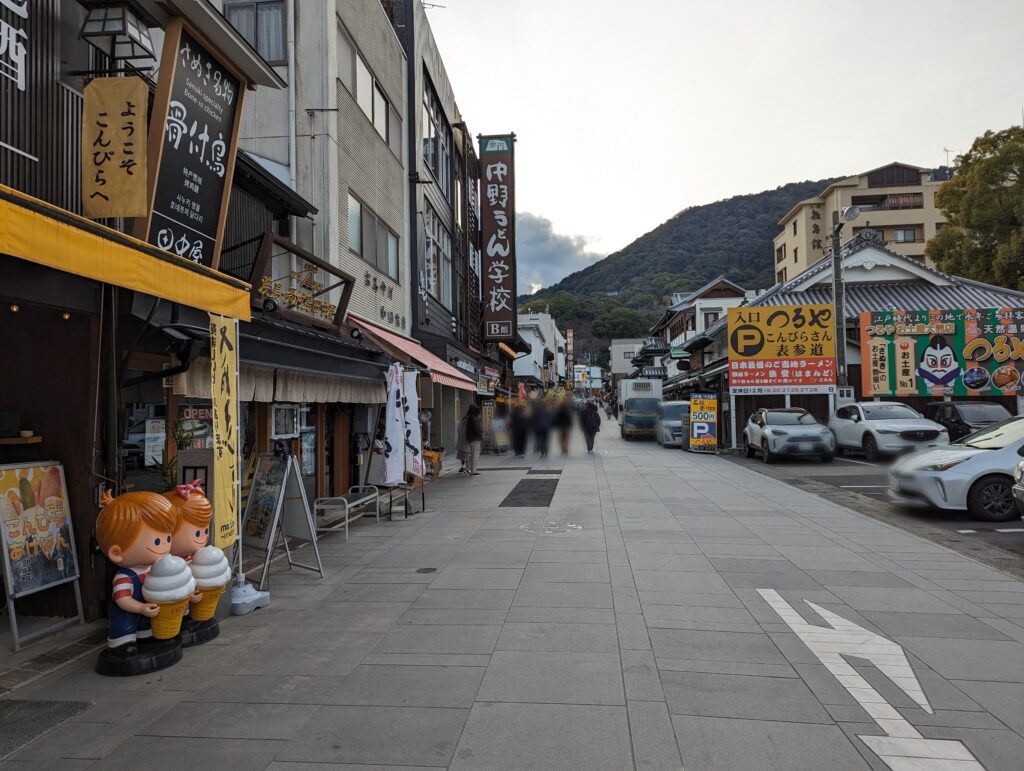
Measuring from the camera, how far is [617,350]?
352ft

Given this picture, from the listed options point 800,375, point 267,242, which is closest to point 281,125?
point 267,242

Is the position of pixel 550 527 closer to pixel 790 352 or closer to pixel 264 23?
pixel 264 23

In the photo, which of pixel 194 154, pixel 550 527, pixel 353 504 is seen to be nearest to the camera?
pixel 194 154

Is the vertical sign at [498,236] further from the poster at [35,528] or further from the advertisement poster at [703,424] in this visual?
the poster at [35,528]

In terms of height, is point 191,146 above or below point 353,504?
above

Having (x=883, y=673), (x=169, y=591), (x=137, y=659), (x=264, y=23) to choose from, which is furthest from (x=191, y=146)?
(x=883, y=673)

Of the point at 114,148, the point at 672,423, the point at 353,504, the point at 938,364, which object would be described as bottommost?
the point at 353,504

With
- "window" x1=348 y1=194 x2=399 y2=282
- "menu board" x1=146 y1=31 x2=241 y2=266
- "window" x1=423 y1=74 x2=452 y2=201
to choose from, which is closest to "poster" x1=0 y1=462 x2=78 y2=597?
"menu board" x1=146 y1=31 x2=241 y2=266

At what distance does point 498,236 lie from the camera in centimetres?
2586

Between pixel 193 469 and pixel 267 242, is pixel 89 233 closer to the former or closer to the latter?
pixel 193 469

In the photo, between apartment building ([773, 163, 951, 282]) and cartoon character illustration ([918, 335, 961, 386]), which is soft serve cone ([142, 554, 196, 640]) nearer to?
cartoon character illustration ([918, 335, 961, 386])

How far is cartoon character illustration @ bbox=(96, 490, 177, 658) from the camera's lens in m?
4.52

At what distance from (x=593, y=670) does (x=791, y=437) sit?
1609 cm

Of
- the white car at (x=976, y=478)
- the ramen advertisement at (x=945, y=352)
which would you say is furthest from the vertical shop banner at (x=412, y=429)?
the ramen advertisement at (x=945, y=352)
